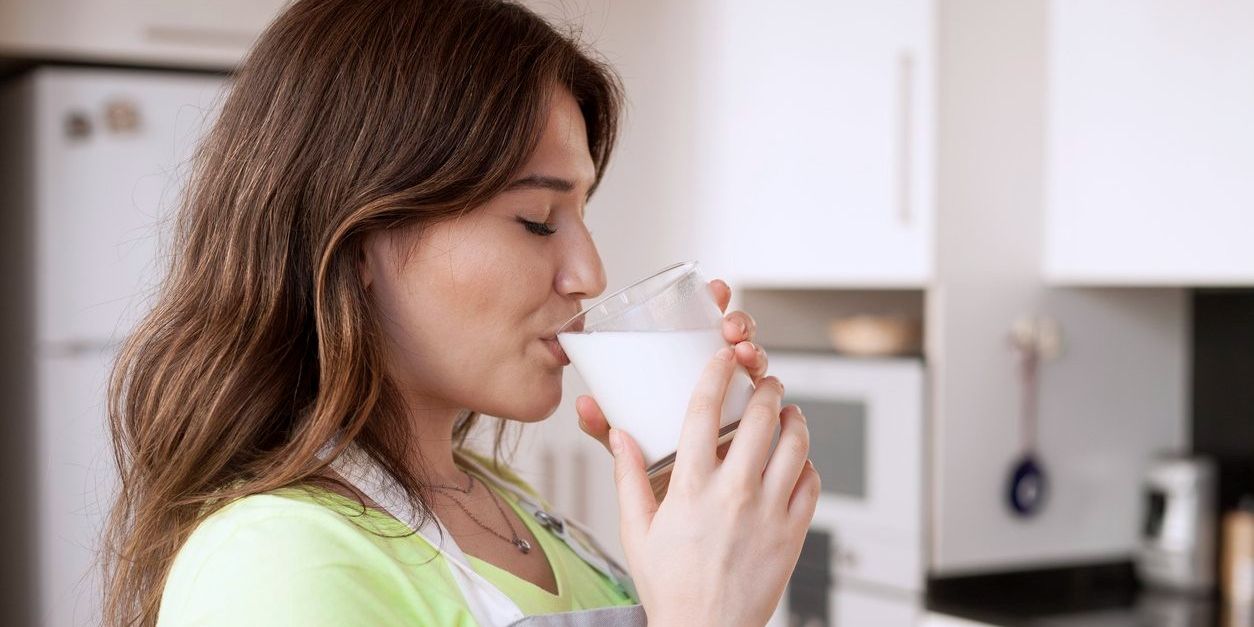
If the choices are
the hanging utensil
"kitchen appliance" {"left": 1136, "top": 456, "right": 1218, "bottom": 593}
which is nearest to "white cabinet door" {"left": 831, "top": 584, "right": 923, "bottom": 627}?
the hanging utensil

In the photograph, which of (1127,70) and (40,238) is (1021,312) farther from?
(40,238)

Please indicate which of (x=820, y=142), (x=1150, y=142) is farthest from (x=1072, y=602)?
(x=820, y=142)

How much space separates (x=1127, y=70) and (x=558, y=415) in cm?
144

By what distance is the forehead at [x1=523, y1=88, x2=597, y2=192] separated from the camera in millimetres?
858

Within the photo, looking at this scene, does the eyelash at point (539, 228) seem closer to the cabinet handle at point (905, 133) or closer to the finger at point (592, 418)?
the finger at point (592, 418)

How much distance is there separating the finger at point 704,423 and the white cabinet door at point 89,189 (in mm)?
2033

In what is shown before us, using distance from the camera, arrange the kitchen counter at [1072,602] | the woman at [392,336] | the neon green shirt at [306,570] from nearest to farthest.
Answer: the neon green shirt at [306,570], the woman at [392,336], the kitchen counter at [1072,602]

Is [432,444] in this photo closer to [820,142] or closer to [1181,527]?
[820,142]

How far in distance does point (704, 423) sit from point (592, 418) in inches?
6.3

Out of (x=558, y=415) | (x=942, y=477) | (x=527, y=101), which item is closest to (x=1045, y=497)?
(x=942, y=477)

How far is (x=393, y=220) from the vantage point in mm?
801

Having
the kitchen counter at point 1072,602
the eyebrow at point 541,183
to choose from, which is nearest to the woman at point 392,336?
the eyebrow at point 541,183

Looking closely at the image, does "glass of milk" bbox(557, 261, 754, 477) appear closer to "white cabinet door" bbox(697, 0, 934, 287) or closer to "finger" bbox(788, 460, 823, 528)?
"finger" bbox(788, 460, 823, 528)

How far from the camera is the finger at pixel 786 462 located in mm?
800
